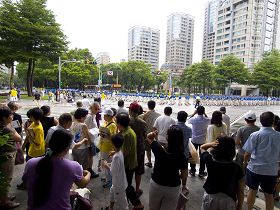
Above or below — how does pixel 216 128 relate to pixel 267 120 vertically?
below

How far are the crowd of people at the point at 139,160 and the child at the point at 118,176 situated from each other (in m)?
0.01

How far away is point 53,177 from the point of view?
231cm

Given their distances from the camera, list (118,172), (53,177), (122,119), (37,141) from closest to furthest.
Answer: (53,177) < (118,172) < (122,119) < (37,141)

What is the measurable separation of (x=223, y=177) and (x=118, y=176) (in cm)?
154

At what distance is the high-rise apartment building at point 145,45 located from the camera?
175375mm

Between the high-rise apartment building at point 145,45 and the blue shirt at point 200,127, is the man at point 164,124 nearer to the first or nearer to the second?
the blue shirt at point 200,127

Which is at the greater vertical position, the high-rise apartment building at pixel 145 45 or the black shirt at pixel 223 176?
the high-rise apartment building at pixel 145 45

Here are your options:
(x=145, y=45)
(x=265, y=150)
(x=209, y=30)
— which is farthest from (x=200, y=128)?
(x=145, y=45)

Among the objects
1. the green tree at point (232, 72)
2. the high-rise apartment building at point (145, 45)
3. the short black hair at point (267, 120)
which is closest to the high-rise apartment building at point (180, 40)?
the high-rise apartment building at point (145, 45)

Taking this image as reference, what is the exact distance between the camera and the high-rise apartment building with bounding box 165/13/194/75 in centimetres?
17262

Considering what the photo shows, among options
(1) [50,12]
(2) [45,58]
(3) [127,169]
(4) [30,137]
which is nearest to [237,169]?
(3) [127,169]

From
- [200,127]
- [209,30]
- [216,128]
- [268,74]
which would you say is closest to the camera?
[216,128]

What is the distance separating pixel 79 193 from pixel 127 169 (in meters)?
1.43

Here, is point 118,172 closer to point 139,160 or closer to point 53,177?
point 139,160
